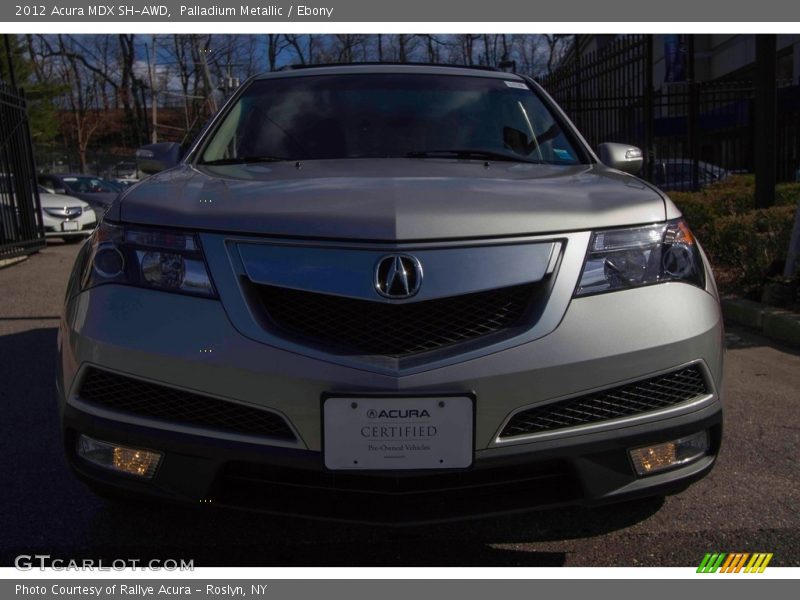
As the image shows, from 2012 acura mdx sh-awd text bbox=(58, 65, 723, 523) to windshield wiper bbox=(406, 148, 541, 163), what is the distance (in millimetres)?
887

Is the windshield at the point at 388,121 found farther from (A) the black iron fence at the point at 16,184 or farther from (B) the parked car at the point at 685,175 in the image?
(B) the parked car at the point at 685,175

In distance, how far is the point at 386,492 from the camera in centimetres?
221

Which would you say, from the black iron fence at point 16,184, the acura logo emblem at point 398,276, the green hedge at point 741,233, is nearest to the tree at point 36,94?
the black iron fence at point 16,184

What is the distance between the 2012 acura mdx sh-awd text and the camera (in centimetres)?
213

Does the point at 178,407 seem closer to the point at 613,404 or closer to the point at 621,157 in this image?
the point at 613,404

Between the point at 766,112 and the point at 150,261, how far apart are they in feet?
26.7

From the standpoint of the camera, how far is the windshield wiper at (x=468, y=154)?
3.32m

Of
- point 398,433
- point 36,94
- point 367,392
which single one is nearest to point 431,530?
point 398,433

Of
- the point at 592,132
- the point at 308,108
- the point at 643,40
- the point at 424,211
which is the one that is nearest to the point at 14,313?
the point at 308,108

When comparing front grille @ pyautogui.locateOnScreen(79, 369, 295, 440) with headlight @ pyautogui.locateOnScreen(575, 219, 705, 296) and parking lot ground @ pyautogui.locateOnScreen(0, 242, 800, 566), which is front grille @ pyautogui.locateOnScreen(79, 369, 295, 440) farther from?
headlight @ pyautogui.locateOnScreen(575, 219, 705, 296)

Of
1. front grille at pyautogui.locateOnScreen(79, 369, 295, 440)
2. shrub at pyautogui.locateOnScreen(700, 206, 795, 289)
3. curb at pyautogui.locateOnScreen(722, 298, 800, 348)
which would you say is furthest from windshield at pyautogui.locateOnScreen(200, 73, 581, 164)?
shrub at pyautogui.locateOnScreen(700, 206, 795, 289)

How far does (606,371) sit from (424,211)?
650 mm

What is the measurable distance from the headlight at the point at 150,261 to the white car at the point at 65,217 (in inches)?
522

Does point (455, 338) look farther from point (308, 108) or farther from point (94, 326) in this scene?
point (308, 108)
